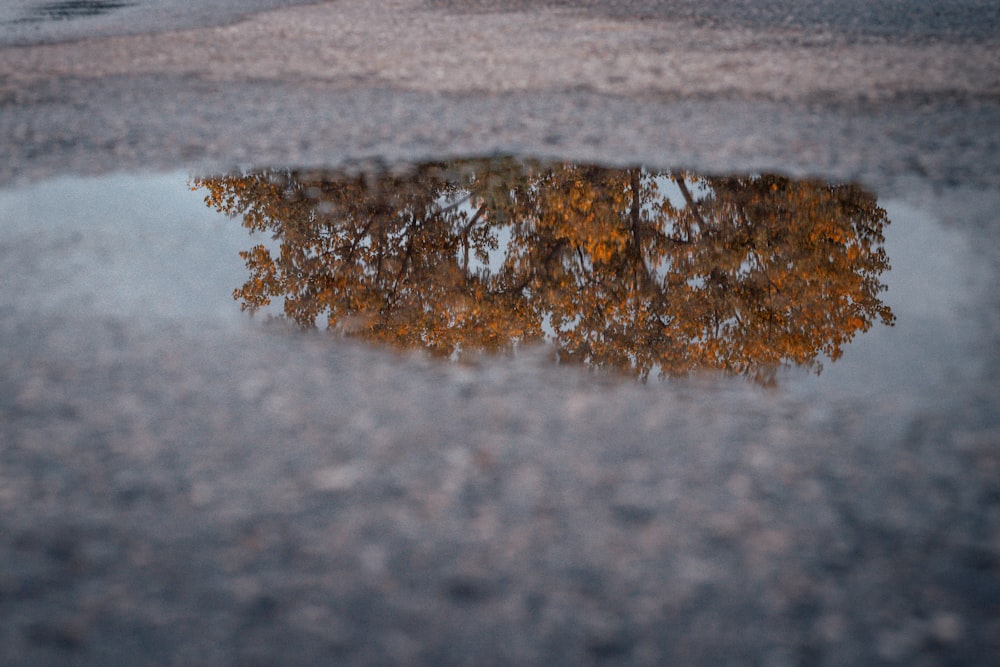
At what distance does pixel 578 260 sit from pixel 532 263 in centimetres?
31

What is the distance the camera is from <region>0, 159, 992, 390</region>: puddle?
3.92 m

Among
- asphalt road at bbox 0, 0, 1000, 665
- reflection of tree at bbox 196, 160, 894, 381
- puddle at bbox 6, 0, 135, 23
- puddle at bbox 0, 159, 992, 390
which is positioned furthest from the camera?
puddle at bbox 6, 0, 135, 23

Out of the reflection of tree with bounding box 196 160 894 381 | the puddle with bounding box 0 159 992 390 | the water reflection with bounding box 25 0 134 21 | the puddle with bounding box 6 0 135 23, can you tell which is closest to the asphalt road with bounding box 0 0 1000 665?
the puddle with bounding box 0 159 992 390

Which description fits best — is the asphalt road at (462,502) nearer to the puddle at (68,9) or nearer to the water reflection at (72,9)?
the puddle at (68,9)

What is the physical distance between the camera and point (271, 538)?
8.38 ft

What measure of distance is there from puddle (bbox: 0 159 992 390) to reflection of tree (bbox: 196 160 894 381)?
15 millimetres

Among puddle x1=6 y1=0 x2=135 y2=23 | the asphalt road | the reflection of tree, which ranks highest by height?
puddle x1=6 y1=0 x2=135 y2=23

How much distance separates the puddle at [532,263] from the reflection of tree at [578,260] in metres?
0.02

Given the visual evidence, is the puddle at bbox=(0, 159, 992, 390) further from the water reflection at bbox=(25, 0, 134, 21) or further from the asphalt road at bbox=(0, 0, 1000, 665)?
the water reflection at bbox=(25, 0, 134, 21)

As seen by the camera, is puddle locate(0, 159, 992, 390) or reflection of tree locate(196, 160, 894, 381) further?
reflection of tree locate(196, 160, 894, 381)

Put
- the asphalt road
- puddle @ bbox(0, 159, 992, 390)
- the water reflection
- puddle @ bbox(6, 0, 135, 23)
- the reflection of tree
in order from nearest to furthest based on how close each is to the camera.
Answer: the asphalt road
puddle @ bbox(0, 159, 992, 390)
the reflection of tree
puddle @ bbox(6, 0, 135, 23)
the water reflection

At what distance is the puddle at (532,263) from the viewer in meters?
3.92

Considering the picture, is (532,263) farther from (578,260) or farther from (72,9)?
(72,9)

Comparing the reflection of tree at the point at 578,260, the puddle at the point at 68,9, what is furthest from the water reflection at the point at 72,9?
the reflection of tree at the point at 578,260
